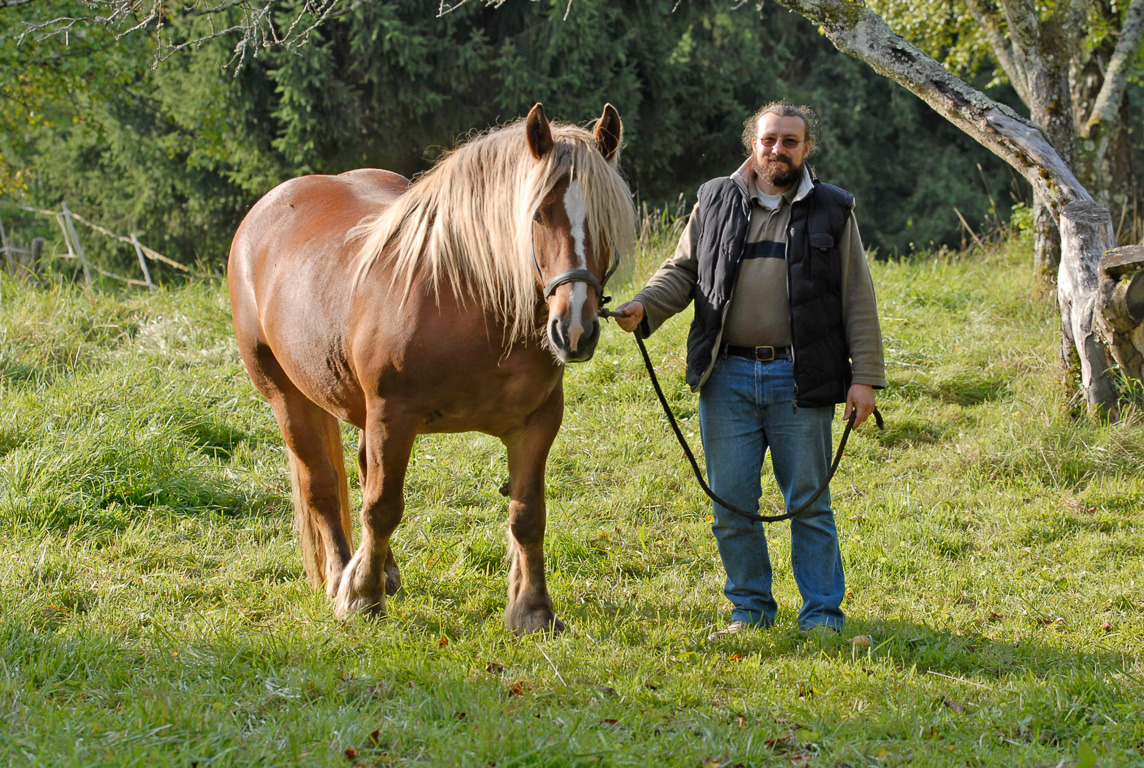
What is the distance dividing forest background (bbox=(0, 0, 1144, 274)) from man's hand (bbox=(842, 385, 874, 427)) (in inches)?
293

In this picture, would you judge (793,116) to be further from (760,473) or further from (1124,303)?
(1124,303)

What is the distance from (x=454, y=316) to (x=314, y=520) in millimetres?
1471

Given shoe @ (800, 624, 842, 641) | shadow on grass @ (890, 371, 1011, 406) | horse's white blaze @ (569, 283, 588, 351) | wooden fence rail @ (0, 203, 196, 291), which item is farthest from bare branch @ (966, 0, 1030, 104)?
wooden fence rail @ (0, 203, 196, 291)

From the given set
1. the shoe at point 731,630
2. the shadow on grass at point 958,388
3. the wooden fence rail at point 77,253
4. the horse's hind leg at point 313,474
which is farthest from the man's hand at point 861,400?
the wooden fence rail at point 77,253

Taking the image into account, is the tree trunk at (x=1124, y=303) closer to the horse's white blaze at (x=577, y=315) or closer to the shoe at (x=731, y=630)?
the shoe at (x=731, y=630)

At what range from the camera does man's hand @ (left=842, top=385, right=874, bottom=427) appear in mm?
3490

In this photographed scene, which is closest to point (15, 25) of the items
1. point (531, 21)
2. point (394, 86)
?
point (394, 86)

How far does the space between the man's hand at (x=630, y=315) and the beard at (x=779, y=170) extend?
0.68 m

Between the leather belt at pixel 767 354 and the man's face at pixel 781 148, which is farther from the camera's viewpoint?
the leather belt at pixel 767 354

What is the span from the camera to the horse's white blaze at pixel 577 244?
2.92 meters

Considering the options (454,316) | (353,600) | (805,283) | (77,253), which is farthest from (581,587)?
(77,253)

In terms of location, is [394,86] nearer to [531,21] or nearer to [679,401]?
[531,21]

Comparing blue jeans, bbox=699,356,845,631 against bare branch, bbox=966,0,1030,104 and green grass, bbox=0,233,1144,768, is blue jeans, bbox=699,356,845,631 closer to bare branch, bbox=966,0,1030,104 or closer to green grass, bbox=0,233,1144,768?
green grass, bbox=0,233,1144,768

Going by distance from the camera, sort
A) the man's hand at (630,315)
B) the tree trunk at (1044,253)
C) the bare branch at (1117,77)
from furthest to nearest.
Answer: the tree trunk at (1044,253) → the bare branch at (1117,77) → the man's hand at (630,315)
